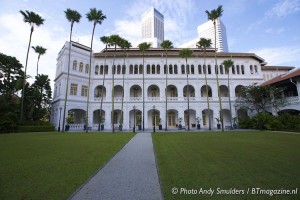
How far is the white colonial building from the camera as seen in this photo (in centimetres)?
3216

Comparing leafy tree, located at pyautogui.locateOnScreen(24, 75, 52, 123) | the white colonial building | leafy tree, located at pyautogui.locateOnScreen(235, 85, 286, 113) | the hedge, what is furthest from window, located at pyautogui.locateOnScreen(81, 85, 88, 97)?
leafy tree, located at pyautogui.locateOnScreen(235, 85, 286, 113)

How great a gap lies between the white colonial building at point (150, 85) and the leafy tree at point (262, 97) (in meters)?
3.42

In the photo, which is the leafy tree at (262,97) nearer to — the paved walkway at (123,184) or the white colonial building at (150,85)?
the white colonial building at (150,85)

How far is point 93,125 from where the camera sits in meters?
32.8

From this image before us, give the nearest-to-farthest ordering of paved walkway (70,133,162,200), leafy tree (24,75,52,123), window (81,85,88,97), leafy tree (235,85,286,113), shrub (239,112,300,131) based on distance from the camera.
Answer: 1. paved walkway (70,133,162,200)
2. shrub (239,112,300,131)
3. leafy tree (235,85,286,113)
4. leafy tree (24,75,52,123)
5. window (81,85,88,97)

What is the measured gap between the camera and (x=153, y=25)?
116125mm

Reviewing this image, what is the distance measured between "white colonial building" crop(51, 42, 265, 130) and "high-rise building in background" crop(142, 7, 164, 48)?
86.1m

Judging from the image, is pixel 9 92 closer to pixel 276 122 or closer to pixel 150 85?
pixel 150 85

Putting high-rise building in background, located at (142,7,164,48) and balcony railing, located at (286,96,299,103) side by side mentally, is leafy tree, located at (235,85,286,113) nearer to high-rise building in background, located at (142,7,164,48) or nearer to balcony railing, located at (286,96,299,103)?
balcony railing, located at (286,96,299,103)

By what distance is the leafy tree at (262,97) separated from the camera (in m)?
26.3

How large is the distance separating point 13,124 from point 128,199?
28369 millimetres

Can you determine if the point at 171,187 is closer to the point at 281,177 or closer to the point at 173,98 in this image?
A: the point at 281,177

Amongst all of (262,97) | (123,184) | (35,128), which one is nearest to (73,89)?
(35,128)

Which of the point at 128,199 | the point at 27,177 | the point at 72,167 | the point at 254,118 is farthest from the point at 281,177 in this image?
the point at 254,118
